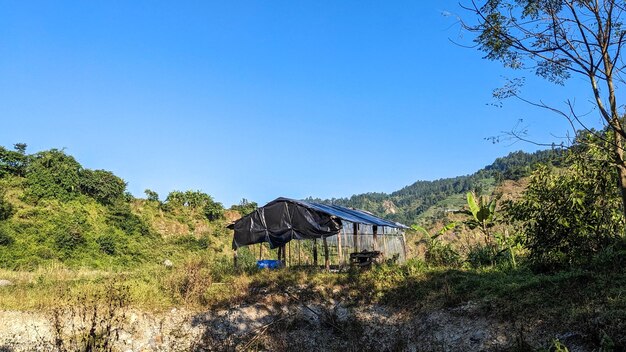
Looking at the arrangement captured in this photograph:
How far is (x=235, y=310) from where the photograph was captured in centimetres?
1027

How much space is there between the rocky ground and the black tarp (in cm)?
446

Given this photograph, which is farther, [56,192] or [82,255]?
[56,192]

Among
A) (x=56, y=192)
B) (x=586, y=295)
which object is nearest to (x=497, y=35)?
(x=586, y=295)

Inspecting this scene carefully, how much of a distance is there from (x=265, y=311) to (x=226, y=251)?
22.6 meters

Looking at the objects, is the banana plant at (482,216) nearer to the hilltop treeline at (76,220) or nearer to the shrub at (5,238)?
the hilltop treeline at (76,220)

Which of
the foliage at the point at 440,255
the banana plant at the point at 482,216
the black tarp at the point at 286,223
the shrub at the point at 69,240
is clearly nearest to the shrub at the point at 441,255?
the foliage at the point at 440,255

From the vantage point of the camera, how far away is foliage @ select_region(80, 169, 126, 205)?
1072 inches

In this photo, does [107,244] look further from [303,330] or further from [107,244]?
[303,330]

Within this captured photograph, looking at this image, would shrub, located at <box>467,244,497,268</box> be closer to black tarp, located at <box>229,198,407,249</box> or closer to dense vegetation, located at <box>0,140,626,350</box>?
dense vegetation, located at <box>0,140,626,350</box>

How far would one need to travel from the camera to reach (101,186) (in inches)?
1093

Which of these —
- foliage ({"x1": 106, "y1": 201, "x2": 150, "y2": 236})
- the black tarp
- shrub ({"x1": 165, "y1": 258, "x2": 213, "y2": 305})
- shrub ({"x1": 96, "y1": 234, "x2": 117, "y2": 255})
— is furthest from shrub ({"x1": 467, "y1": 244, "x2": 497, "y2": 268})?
foliage ({"x1": 106, "y1": 201, "x2": 150, "y2": 236})

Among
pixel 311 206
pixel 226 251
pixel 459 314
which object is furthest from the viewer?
pixel 226 251

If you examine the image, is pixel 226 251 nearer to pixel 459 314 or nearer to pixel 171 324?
pixel 171 324

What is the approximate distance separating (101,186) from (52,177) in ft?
9.78
